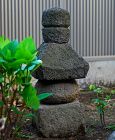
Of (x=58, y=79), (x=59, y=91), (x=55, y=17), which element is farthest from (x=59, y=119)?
(x=55, y=17)

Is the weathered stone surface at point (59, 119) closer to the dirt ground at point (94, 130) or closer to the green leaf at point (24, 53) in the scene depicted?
the dirt ground at point (94, 130)

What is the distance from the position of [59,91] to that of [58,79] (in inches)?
6.0

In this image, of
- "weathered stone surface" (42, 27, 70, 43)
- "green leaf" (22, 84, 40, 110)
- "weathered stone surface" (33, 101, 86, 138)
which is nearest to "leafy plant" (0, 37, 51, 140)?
"green leaf" (22, 84, 40, 110)

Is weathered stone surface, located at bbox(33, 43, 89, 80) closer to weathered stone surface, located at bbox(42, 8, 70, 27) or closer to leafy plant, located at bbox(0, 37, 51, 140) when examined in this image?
weathered stone surface, located at bbox(42, 8, 70, 27)

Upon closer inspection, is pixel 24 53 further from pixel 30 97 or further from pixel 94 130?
pixel 94 130

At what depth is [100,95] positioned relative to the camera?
8.55 metres

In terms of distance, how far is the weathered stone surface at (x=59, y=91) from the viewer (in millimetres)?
5367

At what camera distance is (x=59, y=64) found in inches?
210

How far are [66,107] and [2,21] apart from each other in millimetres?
4677

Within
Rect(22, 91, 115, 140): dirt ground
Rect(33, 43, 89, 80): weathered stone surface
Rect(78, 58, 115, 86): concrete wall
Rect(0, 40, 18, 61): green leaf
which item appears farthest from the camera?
Rect(78, 58, 115, 86): concrete wall

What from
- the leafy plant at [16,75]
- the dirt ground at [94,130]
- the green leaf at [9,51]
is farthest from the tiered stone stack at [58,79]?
the green leaf at [9,51]

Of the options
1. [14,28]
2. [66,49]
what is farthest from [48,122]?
[14,28]

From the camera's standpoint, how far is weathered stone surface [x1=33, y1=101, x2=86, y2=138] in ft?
17.3

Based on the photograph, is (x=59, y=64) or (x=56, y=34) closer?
(x=59, y=64)
